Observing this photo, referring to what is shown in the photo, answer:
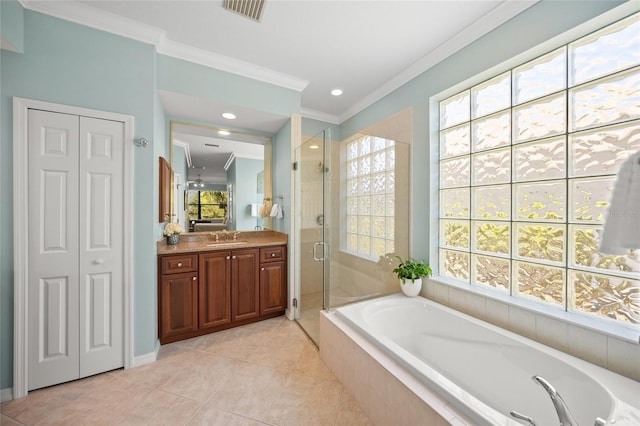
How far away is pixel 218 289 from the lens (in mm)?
2363

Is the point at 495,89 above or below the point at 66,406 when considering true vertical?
above

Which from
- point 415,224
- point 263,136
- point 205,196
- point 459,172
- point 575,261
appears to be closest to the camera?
point 575,261

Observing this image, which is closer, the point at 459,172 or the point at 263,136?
the point at 459,172

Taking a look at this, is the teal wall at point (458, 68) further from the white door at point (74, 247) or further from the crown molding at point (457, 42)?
the white door at point (74, 247)

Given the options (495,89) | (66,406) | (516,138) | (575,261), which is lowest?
(66,406)

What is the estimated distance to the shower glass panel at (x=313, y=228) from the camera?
2.28 m

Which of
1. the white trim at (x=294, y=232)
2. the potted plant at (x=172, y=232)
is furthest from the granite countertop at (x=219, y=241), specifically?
the white trim at (x=294, y=232)

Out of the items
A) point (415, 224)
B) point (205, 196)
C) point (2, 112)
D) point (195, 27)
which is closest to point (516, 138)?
point (415, 224)

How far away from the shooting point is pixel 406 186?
2.43 m

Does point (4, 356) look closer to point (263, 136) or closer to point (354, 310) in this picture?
point (354, 310)

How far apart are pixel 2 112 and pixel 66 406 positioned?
1.89 meters

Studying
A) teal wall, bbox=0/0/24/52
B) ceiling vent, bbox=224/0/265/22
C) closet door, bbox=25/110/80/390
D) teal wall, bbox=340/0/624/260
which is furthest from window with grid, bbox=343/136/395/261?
teal wall, bbox=0/0/24/52

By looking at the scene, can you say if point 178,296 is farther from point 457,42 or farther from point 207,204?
point 457,42

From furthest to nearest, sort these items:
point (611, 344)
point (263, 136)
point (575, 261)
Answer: point (263, 136), point (575, 261), point (611, 344)
